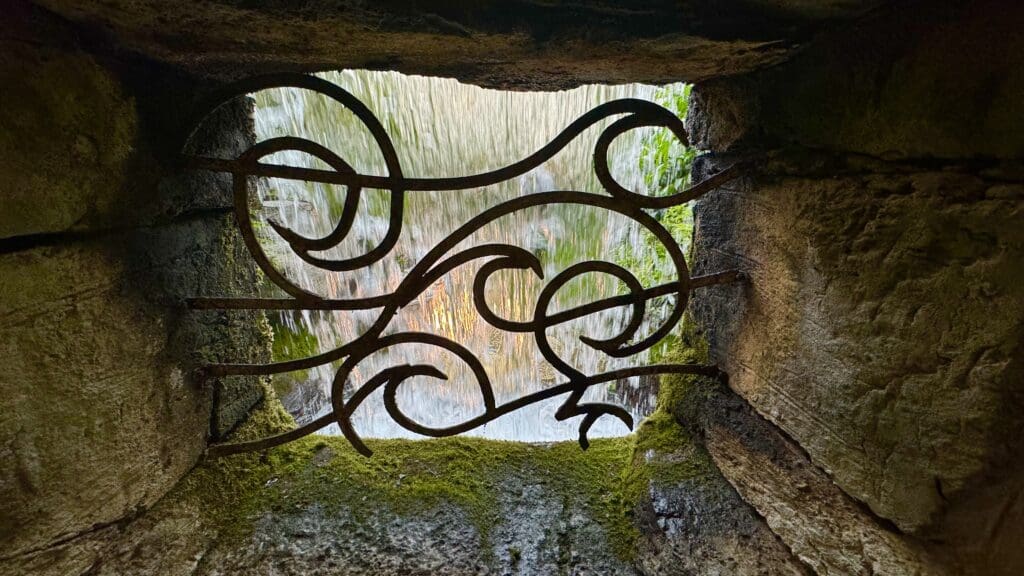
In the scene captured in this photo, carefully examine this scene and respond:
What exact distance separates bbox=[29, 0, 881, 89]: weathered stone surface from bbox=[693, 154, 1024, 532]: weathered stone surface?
0.22 metres

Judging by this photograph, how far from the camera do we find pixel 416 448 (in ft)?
3.66

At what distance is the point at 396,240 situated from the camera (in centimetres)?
80

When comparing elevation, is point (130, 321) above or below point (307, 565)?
above

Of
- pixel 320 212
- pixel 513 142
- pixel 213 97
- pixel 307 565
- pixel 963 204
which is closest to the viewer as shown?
pixel 963 204

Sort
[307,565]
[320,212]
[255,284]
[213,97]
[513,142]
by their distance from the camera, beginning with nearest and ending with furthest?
[213,97] → [307,565] → [255,284] → [513,142] → [320,212]

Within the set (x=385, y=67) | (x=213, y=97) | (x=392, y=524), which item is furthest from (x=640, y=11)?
(x=392, y=524)

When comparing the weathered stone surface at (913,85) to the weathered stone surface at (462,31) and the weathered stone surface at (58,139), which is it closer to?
the weathered stone surface at (462,31)

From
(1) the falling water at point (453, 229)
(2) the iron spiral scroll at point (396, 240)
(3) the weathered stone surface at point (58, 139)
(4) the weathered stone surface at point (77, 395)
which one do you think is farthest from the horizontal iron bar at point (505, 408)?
(1) the falling water at point (453, 229)

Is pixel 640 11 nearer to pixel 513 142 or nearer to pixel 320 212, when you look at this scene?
pixel 513 142

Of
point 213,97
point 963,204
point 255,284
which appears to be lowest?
point 255,284

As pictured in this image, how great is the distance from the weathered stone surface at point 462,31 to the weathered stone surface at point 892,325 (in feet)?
0.72

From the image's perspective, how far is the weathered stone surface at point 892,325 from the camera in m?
0.51

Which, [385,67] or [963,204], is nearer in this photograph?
[963,204]

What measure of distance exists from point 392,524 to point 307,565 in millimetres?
154
